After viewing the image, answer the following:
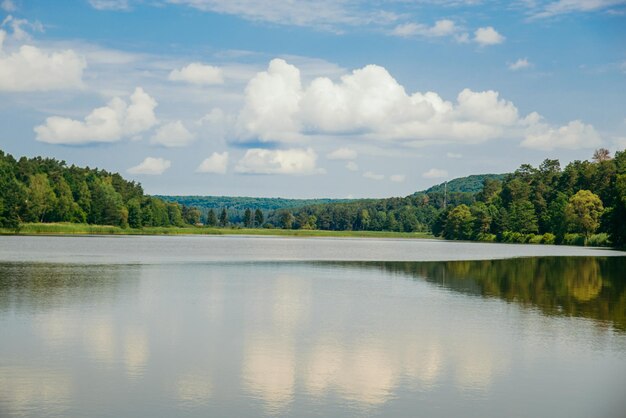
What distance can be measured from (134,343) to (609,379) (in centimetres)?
1146

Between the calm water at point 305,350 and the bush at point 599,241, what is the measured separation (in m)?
82.3

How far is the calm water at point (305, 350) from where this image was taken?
42.6ft

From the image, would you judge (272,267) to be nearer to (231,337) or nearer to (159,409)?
(231,337)

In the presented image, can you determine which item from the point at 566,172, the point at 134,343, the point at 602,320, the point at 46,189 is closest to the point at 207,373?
the point at 134,343

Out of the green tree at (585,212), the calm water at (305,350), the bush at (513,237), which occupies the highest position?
the green tree at (585,212)

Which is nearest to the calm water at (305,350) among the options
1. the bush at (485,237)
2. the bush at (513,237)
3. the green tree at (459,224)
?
the bush at (513,237)

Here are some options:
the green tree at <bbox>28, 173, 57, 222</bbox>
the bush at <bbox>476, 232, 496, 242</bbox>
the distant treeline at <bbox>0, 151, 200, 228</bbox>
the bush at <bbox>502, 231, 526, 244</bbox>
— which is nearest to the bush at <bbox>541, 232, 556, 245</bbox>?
the bush at <bbox>502, 231, 526, 244</bbox>

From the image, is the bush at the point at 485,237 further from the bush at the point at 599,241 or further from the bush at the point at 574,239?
the bush at the point at 599,241

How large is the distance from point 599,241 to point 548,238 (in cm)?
1842

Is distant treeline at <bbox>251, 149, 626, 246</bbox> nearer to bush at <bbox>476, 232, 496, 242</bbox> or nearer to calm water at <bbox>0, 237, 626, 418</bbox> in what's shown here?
bush at <bbox>476, 232, 496, 242</bbox>

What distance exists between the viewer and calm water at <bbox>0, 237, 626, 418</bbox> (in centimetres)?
1298

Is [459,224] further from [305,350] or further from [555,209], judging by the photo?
[305,350]

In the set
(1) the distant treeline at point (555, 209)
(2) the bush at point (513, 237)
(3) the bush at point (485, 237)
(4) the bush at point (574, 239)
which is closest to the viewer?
(1) the distant treeline at point (555, 209)

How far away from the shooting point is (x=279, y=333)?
2038cm
